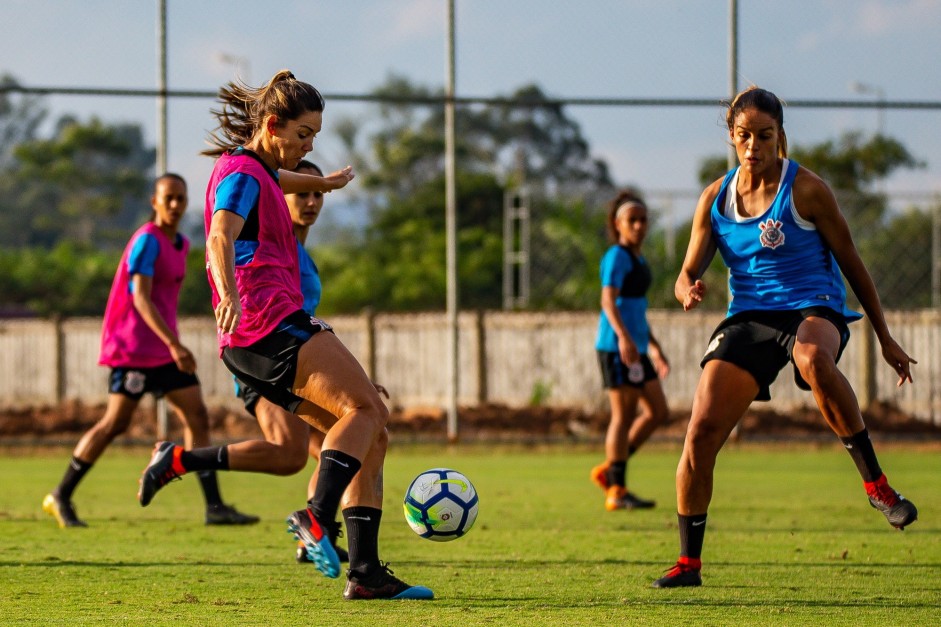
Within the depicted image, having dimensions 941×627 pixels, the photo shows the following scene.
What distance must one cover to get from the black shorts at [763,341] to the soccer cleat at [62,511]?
433 centimetres

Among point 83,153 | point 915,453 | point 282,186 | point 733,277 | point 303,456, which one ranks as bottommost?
point 915,453

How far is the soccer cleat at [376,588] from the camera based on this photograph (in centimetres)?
532

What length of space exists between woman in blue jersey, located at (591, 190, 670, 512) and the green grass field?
304 millimetres

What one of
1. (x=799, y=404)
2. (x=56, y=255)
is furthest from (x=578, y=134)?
(x=799, y=404)

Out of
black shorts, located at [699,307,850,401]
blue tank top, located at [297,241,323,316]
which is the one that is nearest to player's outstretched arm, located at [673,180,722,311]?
black shorts, located at [699,307,850,401]

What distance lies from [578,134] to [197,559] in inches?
2634

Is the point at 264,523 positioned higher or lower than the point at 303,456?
lower

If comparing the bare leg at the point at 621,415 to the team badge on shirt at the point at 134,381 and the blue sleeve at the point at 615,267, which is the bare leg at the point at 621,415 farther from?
the team badge on shirt at the point at 134,381

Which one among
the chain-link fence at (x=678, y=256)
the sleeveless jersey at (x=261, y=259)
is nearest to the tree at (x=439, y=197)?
the chain-link fence at (x=678, y=256)

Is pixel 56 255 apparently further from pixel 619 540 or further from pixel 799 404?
pixel 619 540

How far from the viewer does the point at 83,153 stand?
195 ft

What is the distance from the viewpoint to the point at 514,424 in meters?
17.6

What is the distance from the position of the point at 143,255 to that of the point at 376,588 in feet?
12.2

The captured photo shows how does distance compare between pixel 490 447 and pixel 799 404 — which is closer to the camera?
pixel 490 447
